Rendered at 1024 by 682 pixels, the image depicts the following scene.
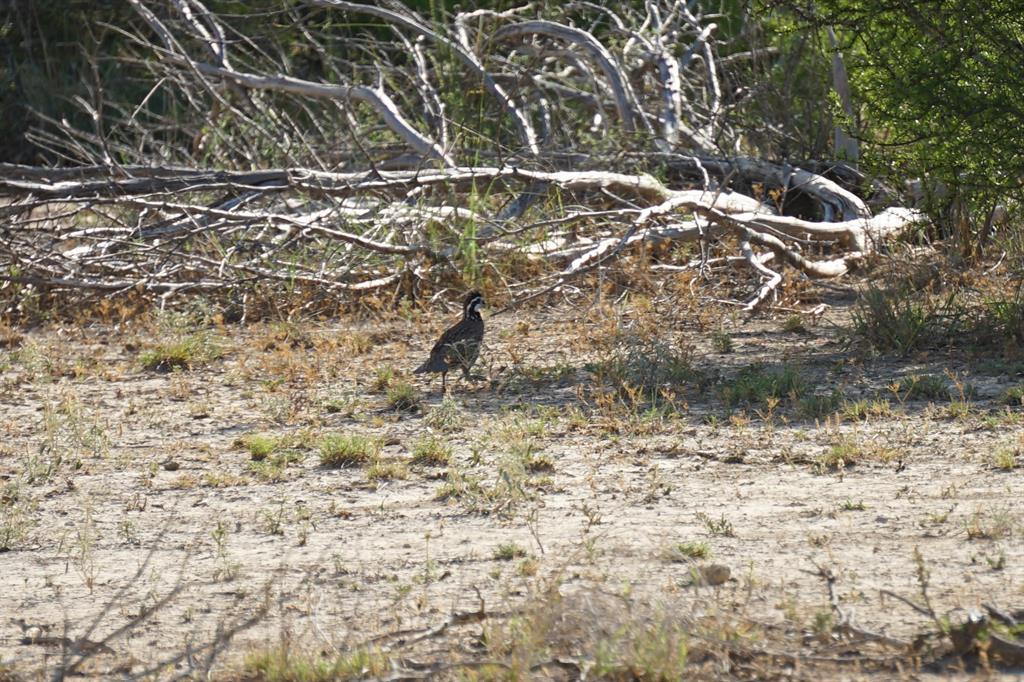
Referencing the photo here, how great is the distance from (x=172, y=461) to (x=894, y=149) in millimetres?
4550

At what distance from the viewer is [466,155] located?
400 inches

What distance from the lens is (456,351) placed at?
23.2 feet

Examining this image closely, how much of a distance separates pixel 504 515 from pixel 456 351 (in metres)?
2.10

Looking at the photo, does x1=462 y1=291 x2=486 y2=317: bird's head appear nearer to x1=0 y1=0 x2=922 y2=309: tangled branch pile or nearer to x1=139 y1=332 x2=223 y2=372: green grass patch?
x1=0 y1=0 x2=922 y2=309: tangled branch pile

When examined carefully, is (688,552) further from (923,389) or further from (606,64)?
(606,64)

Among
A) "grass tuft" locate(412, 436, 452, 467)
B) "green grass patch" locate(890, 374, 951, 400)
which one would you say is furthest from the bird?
"green grass patch" locate(890, 374, 951, 400)

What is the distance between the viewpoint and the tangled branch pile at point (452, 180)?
8.59 meters

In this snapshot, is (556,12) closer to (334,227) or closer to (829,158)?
(829,158)

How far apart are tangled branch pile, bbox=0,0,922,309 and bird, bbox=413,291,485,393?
0.89 m

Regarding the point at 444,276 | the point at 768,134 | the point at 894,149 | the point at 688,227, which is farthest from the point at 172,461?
the point at 768,134

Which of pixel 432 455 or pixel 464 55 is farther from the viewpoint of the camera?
pixel 464 55

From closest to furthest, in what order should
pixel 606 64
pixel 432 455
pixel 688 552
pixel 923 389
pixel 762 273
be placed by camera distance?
1. pixel 688 552
2. pixel 432 455
3. pixel 923 389
4. pixel 762 273
5. pixel 606 64

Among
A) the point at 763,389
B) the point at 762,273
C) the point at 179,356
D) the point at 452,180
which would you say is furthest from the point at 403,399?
the point at 762,273

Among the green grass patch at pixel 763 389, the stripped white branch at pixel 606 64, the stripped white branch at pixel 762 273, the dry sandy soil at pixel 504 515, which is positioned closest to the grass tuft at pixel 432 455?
the dry sandy soil at pixel 504 515
